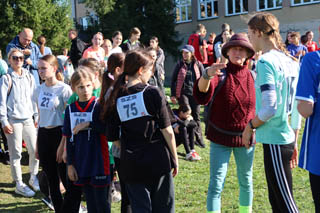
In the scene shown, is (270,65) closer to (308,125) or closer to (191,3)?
(308,125)

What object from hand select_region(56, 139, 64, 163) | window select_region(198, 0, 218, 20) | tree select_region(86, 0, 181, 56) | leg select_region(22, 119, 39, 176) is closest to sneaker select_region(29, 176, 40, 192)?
leg select_region(22, 119, 39, 176)

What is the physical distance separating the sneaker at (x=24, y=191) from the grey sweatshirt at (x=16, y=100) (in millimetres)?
954

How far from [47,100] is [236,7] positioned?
23.3 meters

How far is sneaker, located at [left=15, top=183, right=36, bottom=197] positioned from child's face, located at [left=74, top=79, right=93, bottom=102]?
8.62 feet

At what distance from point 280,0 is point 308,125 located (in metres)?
22.7

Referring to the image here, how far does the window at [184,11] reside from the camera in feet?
95.5

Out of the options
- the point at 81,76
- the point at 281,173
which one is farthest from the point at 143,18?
the point at 281,173

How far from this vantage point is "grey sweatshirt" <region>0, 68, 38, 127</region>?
229 inches

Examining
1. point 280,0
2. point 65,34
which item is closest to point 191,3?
point 280,0

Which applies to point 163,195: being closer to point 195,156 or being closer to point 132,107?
point 132,107

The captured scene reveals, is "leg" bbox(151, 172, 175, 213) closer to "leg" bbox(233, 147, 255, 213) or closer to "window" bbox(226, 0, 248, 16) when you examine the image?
"leg" bbox(233, 147, 255, 213)

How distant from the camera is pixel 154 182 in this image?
3420 mm

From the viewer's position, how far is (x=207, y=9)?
1108 inches

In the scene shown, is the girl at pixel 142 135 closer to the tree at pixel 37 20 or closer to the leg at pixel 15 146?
the leg at pixel 15 146
